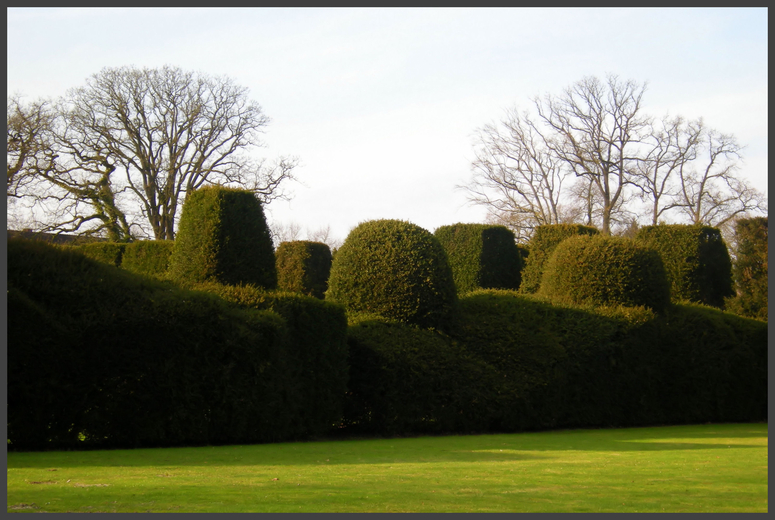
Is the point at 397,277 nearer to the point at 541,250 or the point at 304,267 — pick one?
the point at 541,250

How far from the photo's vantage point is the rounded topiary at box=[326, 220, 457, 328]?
11.7 metres

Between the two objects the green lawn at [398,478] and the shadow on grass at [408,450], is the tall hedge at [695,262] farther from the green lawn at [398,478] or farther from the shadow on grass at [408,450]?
the green lawn at [398,478]

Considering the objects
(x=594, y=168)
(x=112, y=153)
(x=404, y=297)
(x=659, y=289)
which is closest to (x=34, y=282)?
(x=404, y=297)

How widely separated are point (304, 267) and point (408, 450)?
1169 centimetres

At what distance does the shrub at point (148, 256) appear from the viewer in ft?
57.0

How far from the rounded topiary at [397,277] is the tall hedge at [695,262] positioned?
6751 millimetres

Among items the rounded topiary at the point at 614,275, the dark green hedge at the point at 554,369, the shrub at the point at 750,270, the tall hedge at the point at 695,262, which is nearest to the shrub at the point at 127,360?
the dark green hedge at the point at 554,369

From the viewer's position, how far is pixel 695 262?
52.3 ft

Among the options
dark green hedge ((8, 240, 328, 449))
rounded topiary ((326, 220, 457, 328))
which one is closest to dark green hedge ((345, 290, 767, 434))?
rounded topiary ((326, 220, 457, 328))

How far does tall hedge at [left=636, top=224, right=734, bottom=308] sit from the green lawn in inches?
285

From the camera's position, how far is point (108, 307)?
27.3ft

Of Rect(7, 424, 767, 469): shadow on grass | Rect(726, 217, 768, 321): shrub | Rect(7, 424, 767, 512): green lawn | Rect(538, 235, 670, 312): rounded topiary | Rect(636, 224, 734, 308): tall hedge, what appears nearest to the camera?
Rect(7, 424, 767, 512): green lawn

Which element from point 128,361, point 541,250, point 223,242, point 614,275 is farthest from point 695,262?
point 128,361

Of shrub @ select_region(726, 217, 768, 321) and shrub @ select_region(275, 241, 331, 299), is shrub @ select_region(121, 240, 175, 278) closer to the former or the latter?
shrub @ select_region(275, 241, 331, 299)
